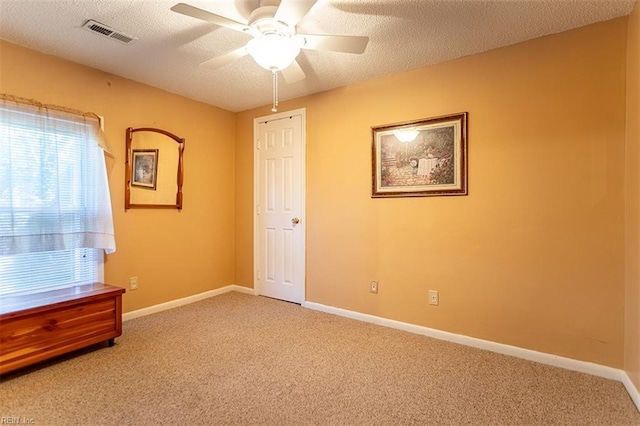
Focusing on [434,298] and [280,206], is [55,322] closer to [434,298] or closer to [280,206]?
[280,206]

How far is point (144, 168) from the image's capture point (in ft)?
11.0

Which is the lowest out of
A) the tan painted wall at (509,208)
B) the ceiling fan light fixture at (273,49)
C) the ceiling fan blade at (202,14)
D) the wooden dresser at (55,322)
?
the wooden dresser at (55,322)

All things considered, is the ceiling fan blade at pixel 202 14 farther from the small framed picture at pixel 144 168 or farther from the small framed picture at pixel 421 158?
the small framed picture at pixel 144 168

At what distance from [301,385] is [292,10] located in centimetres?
214

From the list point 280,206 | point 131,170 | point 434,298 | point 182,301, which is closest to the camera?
point 434,298

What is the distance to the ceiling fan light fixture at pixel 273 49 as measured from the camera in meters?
1.88

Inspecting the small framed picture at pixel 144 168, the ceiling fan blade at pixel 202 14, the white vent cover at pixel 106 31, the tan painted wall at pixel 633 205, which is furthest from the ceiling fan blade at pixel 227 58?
the tan painted wall at pixel 633 205

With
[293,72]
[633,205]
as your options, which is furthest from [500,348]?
[293,72]

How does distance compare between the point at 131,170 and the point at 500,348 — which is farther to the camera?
the point at 131,170

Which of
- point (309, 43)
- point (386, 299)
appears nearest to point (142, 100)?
point (309, 43)

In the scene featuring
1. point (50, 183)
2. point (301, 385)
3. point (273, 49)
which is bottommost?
point (301, 385)

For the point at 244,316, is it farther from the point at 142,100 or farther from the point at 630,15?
the point at 630,15

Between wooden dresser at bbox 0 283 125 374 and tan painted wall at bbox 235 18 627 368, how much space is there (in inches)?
79.4

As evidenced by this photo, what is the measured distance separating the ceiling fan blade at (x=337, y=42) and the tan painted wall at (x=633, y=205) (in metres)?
1.59
